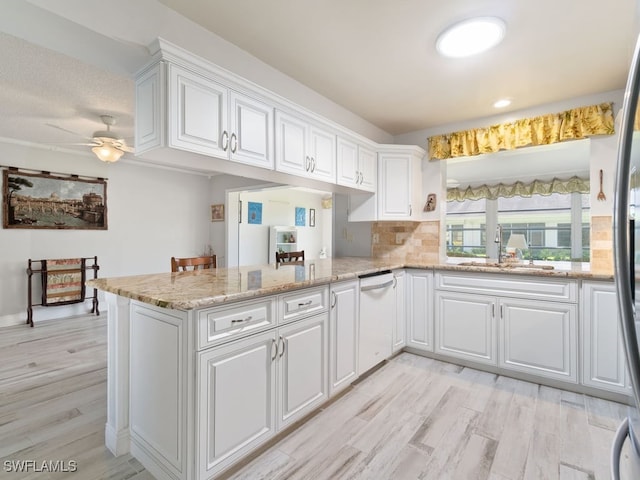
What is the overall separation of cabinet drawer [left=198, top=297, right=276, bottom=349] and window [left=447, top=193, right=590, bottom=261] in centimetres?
455

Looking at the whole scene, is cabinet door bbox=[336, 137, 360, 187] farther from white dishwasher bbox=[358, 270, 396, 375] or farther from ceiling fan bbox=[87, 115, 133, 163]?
ceiling fan bbox=[87, 115, 133, 163]

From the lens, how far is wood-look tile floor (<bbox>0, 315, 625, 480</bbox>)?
1.60 m

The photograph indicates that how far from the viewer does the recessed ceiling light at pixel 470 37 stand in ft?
6.04

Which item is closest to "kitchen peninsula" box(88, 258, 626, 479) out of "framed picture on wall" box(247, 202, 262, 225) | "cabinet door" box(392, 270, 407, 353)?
"cabinet door" box(392, 270, 407, 353)

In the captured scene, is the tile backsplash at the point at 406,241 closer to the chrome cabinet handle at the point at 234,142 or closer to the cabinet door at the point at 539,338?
the cabinet door at the point at 539,338

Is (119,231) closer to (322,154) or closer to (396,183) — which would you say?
(322,154)

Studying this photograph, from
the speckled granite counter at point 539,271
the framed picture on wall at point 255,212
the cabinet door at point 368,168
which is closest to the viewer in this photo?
the speckled granite counter at point 539,271

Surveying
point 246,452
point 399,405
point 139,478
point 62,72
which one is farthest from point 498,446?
point 62,72

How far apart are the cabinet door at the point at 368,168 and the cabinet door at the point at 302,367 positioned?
1.56m

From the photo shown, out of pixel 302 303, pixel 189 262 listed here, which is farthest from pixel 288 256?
pixel 302 303

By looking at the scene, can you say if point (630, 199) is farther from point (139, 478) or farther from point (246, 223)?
point (246, 223)

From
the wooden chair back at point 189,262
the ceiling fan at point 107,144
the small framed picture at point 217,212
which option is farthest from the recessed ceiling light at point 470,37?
the small framed picture at point 217,212

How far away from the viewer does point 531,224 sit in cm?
533

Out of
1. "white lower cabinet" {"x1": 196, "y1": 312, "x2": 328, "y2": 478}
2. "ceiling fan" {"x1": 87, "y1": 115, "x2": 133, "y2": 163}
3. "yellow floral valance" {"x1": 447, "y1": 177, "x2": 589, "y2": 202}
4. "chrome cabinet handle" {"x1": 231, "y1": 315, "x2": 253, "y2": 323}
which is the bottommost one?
"white lower cabinet" {"x1": 196, "y1": 312, "x2": 328, "y2": 478}
